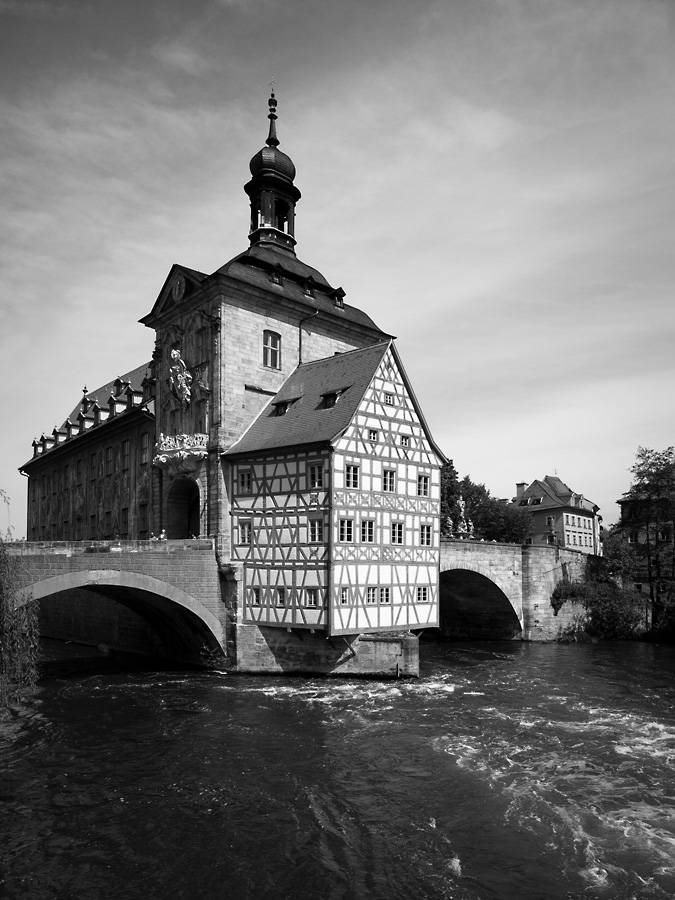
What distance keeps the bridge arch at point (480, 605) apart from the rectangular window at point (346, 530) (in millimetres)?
13182

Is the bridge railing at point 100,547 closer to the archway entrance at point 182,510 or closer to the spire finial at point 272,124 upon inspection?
the archway entrance at point 182,510

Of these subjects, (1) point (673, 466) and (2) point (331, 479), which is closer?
(2) point (331, 479)

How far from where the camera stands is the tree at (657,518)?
144ft

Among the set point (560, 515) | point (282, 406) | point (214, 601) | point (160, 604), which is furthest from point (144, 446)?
point (560, 515)

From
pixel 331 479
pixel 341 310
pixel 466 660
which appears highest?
pixel 341 310

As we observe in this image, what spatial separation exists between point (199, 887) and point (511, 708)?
14.4 metres

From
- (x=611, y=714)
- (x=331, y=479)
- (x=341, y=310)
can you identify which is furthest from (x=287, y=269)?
(x=611, y=714)

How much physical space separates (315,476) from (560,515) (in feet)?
207

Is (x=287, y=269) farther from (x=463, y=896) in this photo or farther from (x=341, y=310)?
(x=463, y=896)

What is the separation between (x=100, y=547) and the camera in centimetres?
2636

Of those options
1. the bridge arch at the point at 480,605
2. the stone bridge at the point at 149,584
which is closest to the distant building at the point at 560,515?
the bridge arch at the point at 480,605

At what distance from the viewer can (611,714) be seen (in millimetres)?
23031

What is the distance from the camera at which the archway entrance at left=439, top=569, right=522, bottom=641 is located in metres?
41.4

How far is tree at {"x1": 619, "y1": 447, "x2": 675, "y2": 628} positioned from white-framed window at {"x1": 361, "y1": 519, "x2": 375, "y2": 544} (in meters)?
23.3
